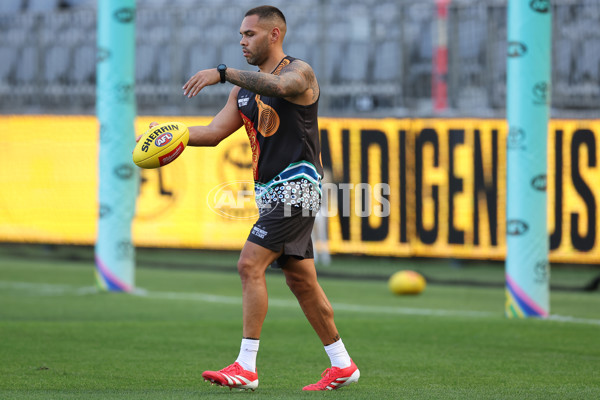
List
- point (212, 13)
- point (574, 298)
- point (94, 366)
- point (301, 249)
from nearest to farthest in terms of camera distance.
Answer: point (301, 249) < point (94, 366) < point (574, 298) < point (212, 13)

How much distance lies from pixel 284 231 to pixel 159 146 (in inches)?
35.6

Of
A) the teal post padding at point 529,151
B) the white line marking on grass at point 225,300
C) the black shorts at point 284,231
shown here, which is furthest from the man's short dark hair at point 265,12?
the white line marking on grass at point 225,300

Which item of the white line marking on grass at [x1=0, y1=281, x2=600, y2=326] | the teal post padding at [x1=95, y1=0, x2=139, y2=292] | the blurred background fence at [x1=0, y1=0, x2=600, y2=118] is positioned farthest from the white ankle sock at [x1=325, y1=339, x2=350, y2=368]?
the blurred background fence at [x1=0, y1=0, x2=600, y2=118]

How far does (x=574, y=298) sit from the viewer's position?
12.5 m

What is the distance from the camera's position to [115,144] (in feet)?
41.1

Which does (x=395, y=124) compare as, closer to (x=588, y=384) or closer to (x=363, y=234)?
(x=363, y=234)

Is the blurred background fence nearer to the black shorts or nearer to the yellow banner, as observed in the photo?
the yellow banner

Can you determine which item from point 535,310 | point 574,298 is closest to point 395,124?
point 574,298

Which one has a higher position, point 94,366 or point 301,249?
point 301,249

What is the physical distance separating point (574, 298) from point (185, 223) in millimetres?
6733

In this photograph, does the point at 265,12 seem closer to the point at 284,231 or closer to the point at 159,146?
the point at 159,146

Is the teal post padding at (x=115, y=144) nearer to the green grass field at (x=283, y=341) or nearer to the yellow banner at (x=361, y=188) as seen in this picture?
the green grass field at (x=283, y=341)

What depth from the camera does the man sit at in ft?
19.9

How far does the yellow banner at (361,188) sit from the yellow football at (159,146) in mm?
7690
